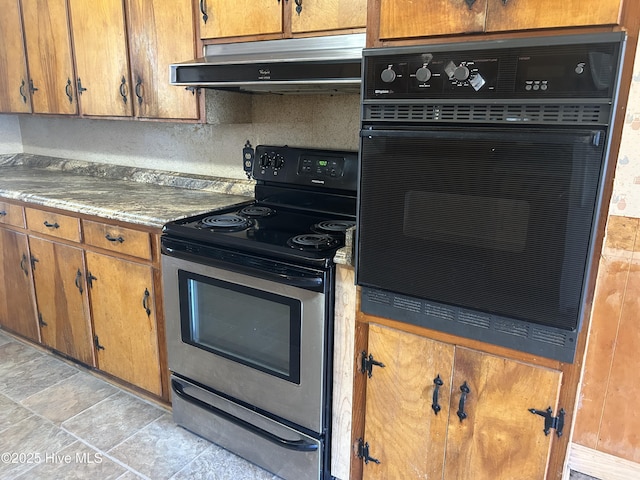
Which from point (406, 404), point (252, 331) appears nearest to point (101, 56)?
point (252, 331)

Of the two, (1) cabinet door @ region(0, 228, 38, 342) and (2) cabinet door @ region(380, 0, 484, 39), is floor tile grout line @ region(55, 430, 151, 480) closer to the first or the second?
(1) cabinet door @ region(0, 228, 38, 342)

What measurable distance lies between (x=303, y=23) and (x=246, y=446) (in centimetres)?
164

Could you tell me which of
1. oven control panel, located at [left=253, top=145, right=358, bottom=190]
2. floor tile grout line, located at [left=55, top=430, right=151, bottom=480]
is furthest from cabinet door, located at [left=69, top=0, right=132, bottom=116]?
floor tile grout line, located at [left=55, top=430, right=151, bottom=480]

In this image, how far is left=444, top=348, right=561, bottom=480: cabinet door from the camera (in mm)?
1300

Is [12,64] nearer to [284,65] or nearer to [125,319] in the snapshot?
[125,319]

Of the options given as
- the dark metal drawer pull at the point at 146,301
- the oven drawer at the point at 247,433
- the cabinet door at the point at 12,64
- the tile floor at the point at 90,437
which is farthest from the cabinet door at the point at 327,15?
the cabinet door at the point at 12,64

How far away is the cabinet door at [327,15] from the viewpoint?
5.53 ft

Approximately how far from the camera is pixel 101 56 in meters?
2.47

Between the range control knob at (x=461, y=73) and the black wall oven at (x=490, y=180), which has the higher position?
the range control knob at (x=461, y=73)

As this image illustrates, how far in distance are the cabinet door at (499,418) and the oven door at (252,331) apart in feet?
1.51

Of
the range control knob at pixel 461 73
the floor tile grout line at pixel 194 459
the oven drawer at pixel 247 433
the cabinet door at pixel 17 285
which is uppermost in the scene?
the range control knob at pixel 461 73

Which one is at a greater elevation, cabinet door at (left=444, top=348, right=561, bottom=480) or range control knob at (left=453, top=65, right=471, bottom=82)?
Result: range control knob at (left=453, top=65, right=471, bottom=82)

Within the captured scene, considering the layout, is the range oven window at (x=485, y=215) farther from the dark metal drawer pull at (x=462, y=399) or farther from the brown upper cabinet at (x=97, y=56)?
the brown upper cabinet at (x=97, y=56)

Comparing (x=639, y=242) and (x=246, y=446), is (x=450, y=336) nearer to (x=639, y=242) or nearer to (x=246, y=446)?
(x=639, y=242)
